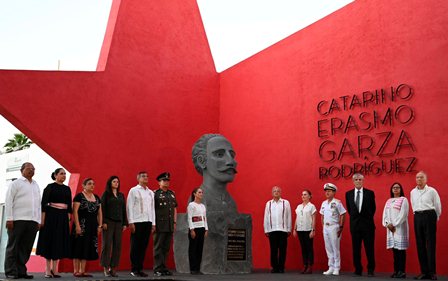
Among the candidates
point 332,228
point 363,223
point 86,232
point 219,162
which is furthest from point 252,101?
point 86,232

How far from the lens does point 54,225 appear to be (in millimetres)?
5895

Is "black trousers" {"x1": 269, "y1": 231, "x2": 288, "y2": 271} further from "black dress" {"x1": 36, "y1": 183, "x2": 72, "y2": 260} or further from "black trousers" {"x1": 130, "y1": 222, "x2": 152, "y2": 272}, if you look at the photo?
"black dress" {"x1": 36, "y1": 183, "x2": 72, "y2": 260}

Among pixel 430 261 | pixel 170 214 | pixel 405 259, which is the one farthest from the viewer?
pixel 170 214

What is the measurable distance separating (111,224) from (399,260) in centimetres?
358

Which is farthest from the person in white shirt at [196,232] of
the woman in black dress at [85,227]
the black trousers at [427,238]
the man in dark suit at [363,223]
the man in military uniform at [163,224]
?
the black trousers at [427,238]

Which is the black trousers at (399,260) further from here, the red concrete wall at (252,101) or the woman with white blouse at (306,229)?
the woman with white blouse at (306,229)

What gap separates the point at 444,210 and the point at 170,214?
3.49 m

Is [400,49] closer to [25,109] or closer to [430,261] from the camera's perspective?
[430,261]

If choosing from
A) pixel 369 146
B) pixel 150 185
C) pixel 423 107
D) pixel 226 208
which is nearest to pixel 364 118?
pixel 369 146

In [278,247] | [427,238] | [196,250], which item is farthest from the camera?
[278,247]

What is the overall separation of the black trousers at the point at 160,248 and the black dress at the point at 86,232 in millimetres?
749

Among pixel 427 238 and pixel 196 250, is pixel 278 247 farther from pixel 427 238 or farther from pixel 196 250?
pixel 427 238

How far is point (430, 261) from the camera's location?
5.66 m

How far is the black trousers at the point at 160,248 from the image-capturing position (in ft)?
20.8
